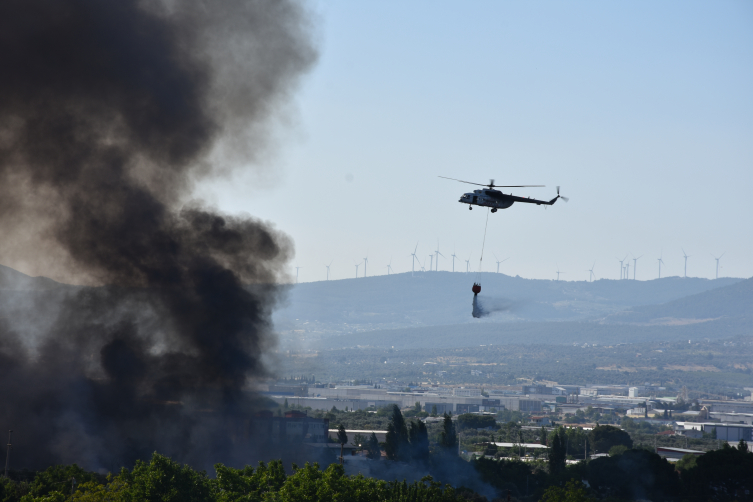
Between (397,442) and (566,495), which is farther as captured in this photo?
(397,442)

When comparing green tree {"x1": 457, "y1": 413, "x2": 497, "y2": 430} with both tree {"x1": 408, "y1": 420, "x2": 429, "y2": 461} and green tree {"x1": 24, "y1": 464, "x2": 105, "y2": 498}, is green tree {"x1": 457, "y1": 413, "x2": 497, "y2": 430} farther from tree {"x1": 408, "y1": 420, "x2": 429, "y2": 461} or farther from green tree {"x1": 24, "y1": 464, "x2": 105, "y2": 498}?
green tree {"x1": 24, "y1": 464, "x2": 105, "y2": 498}

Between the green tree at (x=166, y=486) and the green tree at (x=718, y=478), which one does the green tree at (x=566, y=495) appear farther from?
the green tree at (x=166, y=486)

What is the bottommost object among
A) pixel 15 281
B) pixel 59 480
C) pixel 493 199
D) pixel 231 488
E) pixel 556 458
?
pixel 59 480

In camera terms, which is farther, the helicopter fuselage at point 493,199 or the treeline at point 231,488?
the helicopter fuselage at point 493,199

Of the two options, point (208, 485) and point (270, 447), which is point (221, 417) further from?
point (208, 485)

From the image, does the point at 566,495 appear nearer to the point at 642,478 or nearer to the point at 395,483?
the point at 395,483

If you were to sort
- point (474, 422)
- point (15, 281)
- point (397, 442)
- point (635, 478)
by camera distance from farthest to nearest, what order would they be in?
point (474, 422)
point (15, 281)
point (397, 442)
point (635, 478)

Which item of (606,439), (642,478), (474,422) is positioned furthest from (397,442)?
(474,422)

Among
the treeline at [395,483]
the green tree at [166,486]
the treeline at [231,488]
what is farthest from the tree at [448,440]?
the green tree at [166,486]
